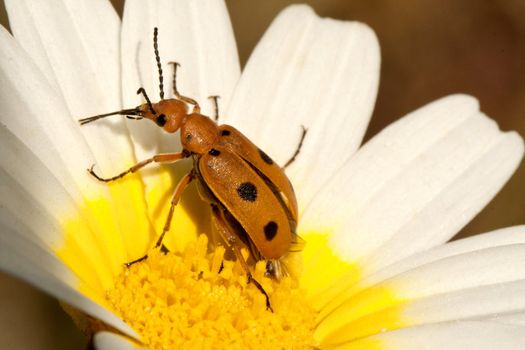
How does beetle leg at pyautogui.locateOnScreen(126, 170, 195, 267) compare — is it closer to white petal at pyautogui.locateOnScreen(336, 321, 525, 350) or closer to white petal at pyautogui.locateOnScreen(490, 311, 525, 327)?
white petal at pyautogui.locateOnScreen(336, 321, 525, 350)

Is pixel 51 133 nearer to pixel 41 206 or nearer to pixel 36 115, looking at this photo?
pixel 36 115

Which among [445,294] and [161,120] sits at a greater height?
[161,120]

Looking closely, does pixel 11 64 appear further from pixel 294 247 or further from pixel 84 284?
pixel 294 247

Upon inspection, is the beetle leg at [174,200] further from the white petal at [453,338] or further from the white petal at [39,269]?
the white petal at [453,338]

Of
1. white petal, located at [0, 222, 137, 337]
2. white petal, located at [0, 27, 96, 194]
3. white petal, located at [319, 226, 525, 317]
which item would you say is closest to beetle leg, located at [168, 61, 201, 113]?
white petal, located at [0, 27, 96, 194]

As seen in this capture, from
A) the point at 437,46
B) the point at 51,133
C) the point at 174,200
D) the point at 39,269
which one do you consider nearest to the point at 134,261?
the point at 174,200

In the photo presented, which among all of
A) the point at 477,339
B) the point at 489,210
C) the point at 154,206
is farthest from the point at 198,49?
the point at 489,210

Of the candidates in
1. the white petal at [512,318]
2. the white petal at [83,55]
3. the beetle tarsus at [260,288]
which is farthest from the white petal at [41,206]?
the white petal at [512,318]
